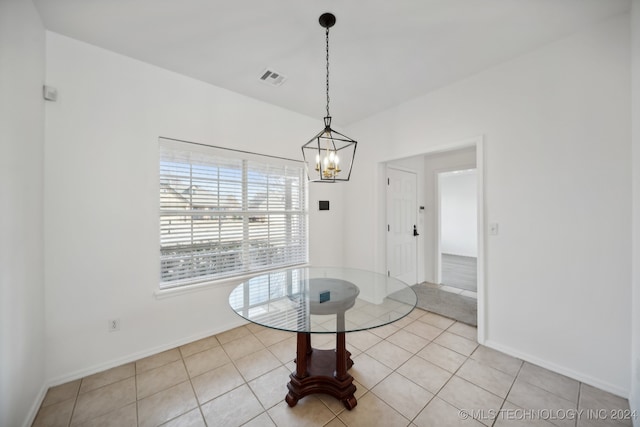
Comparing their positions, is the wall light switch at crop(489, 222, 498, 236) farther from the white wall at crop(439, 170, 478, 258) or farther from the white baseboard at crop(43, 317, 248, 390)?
the white wall at crop(439, 170, 478, 258)

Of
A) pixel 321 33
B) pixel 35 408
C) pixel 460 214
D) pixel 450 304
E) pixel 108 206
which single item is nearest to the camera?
pixel 35 408

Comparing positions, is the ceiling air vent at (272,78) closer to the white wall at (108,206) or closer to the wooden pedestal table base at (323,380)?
the white wall at (108,206)

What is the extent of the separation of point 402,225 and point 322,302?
2565mm

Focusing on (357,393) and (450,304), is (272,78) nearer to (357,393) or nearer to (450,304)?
(357,393)

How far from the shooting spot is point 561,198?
6.30 ft

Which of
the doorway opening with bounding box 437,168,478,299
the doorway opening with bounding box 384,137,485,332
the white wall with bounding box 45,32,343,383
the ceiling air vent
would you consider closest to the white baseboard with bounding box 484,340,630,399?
the doorway opening with bounding box 384,137,485,332

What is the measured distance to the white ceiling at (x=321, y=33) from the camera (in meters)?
1.61

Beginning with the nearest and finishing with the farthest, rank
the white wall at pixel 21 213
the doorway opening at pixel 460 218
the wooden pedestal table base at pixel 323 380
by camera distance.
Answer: the white wall at pixel 21 213 < the wooden pedestal table base at pixel 323 380 < the doorway opening at pixel 460 218

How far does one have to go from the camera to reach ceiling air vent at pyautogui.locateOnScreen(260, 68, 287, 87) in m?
2.36

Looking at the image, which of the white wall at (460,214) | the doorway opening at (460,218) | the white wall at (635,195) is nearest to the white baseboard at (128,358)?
the white wall at (635,195)

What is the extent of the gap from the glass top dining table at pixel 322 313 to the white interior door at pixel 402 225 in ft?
5.30

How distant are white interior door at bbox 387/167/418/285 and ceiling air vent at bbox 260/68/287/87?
1.97m

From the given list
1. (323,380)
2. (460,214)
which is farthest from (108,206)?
(460,214)

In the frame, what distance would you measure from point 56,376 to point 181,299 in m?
0.94
